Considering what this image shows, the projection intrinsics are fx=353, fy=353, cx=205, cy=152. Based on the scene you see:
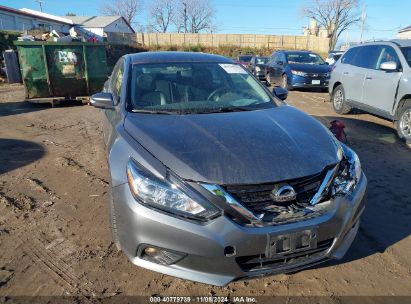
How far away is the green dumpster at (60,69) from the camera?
975 centimetres

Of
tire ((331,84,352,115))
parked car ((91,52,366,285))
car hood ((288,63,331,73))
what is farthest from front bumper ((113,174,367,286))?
car hood ((288,63,331,73))

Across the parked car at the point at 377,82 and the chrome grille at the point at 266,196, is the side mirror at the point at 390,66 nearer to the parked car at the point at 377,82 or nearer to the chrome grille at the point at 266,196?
the parked car at the point at 377,82

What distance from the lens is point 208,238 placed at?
208cm

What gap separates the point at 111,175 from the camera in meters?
2.49

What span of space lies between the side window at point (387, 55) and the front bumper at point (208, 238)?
543cm

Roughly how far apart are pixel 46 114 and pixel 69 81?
61.5 inches

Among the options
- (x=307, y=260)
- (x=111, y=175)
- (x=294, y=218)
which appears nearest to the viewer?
(x=294, y=218)

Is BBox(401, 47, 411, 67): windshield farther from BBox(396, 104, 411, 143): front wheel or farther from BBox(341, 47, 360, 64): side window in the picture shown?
BBox(341, 47, 360, 64): side window

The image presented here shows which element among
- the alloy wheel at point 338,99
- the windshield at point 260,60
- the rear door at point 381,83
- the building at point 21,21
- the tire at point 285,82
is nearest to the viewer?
the rear door at point 381,83

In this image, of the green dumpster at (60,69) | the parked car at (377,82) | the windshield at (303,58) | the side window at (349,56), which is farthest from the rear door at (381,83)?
the green dumpster at (60,69)

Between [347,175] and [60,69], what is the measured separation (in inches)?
371

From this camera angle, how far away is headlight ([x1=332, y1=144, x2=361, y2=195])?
7.98 ft

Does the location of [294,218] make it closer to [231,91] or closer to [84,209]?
[231,91]

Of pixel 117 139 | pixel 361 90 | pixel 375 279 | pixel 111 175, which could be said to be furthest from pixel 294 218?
pixel 361 90
